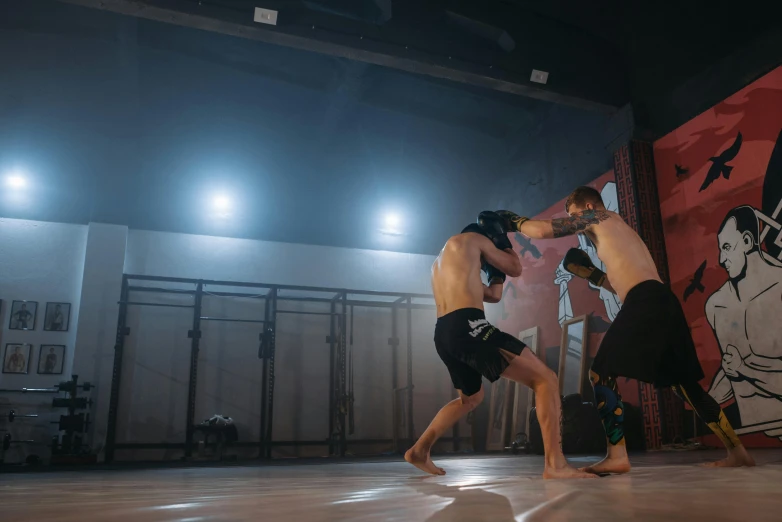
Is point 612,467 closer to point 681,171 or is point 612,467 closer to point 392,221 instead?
point 681,171

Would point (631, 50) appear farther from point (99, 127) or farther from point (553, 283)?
point (99, 127)

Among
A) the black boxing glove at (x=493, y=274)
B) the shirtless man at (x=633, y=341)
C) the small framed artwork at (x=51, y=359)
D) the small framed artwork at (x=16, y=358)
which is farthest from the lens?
the small framed artwork at (x=51, y=359)

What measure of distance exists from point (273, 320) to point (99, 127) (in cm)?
278

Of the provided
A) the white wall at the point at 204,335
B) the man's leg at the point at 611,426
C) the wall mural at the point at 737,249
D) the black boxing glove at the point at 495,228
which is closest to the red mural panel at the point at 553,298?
the wall mural at the point at 737,249

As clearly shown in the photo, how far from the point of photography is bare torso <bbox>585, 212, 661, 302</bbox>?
253 centimetres

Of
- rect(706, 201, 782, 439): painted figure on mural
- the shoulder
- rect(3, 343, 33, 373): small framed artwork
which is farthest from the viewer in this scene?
rect(3, 343, 33, 373): small framed artwork

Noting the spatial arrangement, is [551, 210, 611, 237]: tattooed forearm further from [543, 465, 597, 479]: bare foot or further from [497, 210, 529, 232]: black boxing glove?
[543, 465, 597, 479]: bare foot

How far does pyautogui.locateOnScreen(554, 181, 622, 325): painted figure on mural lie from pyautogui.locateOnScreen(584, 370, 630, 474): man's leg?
245 cm

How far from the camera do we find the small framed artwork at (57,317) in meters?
6.48

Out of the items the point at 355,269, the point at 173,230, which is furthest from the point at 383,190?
the point at 173,230

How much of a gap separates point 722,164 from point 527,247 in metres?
2.53

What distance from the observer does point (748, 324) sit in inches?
160

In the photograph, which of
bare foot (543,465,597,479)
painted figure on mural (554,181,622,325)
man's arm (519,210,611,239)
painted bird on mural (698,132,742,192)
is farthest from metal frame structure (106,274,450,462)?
bare foot (543,465,597,479)

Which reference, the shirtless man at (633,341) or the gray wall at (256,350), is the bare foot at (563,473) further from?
the gray wall at (256,350)
